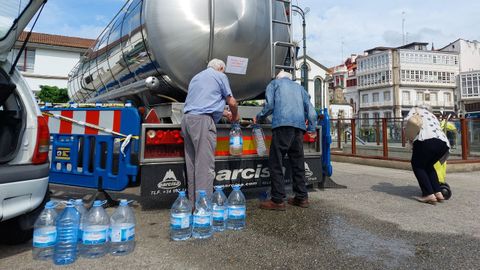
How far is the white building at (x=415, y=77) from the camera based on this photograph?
59.6 m

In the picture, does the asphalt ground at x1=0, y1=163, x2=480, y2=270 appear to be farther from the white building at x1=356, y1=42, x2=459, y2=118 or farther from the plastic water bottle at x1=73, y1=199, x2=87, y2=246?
the white building at x1=356, y1=42, x2=459, y2=118

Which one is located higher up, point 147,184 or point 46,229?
point 147,184

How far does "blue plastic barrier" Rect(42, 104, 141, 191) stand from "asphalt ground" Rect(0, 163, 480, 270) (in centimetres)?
57

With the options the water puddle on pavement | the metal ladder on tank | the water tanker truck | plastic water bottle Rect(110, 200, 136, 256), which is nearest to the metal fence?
the metal ladder on tank

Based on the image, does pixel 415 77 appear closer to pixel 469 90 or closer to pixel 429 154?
pixel 469 90

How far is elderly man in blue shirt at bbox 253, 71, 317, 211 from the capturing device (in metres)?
3.98

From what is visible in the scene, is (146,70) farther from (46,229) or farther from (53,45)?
(53,45)

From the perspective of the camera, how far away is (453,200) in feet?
16.0

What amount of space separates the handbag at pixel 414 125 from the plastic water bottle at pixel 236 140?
252cm

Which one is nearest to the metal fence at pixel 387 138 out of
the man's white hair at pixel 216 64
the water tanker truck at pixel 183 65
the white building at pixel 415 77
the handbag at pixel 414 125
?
the handbag at pixel 414 125

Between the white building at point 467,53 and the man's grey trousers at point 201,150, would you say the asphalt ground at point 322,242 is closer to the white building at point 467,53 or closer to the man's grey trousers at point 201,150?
the man's grey trousers at point 201,150

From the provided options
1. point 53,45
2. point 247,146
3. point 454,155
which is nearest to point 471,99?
point 454,155

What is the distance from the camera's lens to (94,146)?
12.9 ft

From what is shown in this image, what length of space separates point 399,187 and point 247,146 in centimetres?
338
